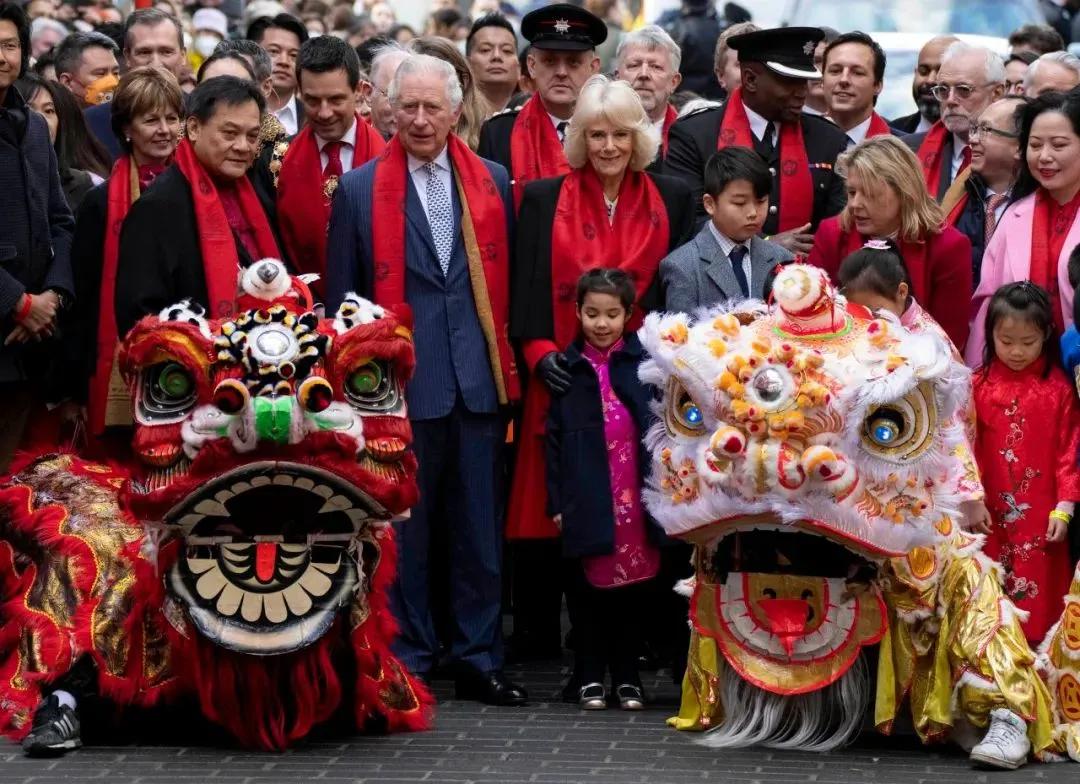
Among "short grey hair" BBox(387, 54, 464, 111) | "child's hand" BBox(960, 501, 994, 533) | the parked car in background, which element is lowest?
"child's hand" BBox(960, 501, 994, 533)

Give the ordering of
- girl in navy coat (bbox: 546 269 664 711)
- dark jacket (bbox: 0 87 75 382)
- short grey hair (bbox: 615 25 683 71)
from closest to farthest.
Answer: girl in navy coat (bbox: 546 269 664 711) < dark jacket (bbox: 0 87 75 382) < short grey hair (bbox: 615 25 683 71)

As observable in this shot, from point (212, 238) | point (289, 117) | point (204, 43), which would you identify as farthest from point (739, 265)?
point (204, 43)

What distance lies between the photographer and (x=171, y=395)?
7184mm

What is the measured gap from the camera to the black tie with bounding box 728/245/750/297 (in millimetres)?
8367

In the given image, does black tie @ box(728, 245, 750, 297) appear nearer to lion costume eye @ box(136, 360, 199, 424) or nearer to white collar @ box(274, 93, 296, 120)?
lion costume eye @ box(136, 360, 199, 424)

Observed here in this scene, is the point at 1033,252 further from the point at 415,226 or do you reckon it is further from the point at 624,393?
the point at 415,226

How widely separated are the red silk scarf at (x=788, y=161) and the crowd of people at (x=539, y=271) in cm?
1

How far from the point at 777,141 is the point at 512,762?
3244 millimetres

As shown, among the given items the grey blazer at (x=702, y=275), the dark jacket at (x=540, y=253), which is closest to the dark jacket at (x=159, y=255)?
the dark jacket at (x=540, y=253)

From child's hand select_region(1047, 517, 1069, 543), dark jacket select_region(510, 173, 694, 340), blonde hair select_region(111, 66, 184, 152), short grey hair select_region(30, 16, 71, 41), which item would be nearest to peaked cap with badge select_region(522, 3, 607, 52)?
dark jacket select_region(510, 173, 694, 340)

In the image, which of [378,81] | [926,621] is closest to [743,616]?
[926,621]

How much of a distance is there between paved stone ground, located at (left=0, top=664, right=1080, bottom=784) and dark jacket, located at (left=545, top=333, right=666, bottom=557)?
2.33ft

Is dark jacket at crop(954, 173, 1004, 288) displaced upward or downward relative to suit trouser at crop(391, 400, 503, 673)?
upward

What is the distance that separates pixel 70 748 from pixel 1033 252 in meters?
4.04
